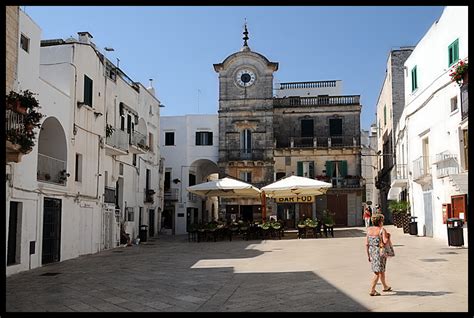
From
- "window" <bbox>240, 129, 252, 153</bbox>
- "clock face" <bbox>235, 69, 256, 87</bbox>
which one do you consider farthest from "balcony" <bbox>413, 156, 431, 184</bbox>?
"clock face" <bbox>235, 69, 256, 87</bbox>

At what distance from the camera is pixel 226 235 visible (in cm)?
2416

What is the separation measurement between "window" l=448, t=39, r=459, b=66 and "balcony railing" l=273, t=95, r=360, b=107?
18.8 metres

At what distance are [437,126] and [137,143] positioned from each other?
14.0 m

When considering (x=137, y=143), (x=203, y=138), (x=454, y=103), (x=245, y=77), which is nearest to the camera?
(x=454, y=103)

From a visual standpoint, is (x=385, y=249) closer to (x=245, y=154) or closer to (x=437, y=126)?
(x=437, y=126)

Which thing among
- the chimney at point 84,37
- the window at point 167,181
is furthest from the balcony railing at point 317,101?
the chimney at point 84,37

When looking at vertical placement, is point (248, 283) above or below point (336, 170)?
below

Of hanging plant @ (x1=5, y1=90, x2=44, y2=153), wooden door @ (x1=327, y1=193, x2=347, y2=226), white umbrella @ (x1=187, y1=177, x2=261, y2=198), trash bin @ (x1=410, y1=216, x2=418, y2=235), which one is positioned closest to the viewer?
hanging plant @ (x1=5, y1=90, x2=44, y2=153)

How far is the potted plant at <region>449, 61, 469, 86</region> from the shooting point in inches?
635

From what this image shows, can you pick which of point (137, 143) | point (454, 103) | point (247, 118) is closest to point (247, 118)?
point (247, 118)

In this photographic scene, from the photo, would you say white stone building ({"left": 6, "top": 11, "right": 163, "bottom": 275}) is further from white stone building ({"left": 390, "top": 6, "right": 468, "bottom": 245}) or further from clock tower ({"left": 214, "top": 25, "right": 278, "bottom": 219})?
white stone building ({"left": 390, "top": 6, "right": 468, "bottom": 245})

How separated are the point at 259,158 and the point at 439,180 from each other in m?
17.7

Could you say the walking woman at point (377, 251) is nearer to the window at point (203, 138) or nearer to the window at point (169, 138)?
the window at point (203, 138)

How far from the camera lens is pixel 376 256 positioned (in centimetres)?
896
